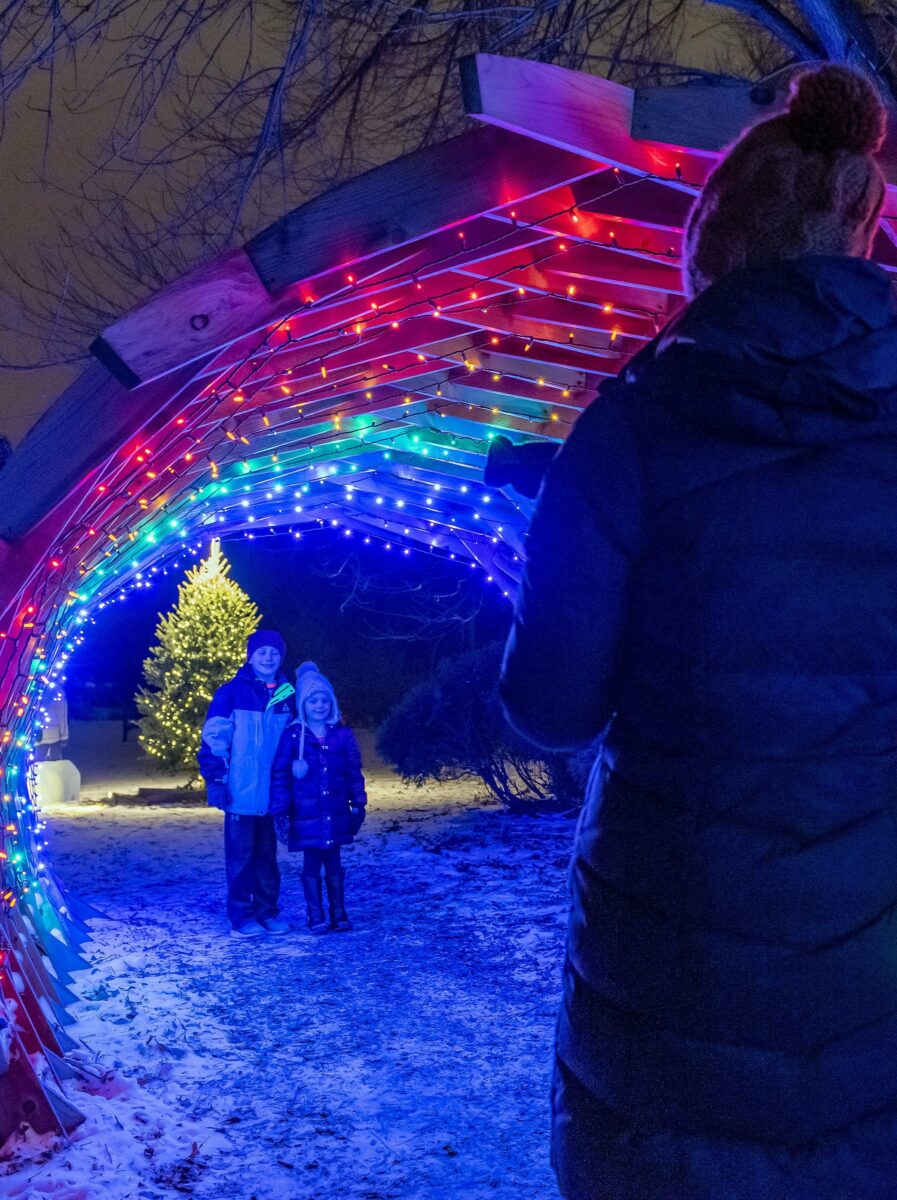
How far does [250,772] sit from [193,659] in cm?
914

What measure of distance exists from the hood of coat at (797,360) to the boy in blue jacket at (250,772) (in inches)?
250

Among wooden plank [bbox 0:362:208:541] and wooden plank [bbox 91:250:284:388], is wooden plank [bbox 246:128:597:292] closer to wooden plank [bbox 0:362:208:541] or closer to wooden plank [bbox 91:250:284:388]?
wooden plank [bbox 91:250:284:388]

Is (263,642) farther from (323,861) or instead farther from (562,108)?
(562,108)

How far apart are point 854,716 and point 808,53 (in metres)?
10.5

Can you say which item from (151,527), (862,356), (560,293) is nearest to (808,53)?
(560,293)

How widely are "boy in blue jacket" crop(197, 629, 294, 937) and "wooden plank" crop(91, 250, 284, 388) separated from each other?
4.01m

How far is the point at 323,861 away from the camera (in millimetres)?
7562

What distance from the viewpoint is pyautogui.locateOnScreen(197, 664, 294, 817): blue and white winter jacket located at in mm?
7648

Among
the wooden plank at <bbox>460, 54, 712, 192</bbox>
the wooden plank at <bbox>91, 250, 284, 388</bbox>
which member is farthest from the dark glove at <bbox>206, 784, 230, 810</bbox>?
the wooden plank at <bbox>460, 54, 712, 192</bbox>

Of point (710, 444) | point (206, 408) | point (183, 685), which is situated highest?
point (206, 408)

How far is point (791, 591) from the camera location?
1.54m

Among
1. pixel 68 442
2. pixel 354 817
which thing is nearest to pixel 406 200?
pixel 68 442

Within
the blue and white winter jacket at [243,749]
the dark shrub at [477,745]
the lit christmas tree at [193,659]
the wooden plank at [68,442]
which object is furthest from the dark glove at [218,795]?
the lit christmas tree at [193,659]

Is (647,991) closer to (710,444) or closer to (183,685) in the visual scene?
(710,444)
